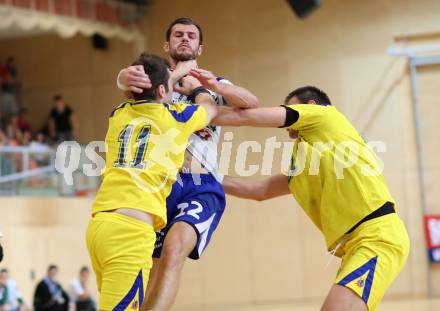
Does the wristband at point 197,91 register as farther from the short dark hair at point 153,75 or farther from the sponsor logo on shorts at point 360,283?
the sponsor logo on shorts at point 360,283

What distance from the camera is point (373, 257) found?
6.34 m

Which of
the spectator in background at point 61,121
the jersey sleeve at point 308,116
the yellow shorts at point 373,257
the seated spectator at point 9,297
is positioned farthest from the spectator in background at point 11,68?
the yellow shorts at point 373,257

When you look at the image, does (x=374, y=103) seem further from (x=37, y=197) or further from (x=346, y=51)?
(x=37, y=197)

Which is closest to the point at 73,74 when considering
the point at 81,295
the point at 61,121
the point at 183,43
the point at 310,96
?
the point at 61,121

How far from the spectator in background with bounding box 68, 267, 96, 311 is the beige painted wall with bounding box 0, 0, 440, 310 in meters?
5.01

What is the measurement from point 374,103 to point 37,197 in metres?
8.17

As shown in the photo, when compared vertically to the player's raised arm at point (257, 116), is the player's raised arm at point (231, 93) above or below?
above

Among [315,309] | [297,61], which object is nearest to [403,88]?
[297,61]

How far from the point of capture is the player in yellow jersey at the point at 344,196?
20.7 feet

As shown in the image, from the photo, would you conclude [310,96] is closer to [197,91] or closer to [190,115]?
[197,91]

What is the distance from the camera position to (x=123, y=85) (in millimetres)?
6086

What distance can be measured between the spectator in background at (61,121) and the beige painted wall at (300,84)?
11.6 feet

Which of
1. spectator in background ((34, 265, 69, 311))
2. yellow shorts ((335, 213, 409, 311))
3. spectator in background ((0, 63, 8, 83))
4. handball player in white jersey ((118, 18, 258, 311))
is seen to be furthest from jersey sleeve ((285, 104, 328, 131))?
spectator in background ((0, 63, 8, 83))

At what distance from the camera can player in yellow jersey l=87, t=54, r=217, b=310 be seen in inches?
226
